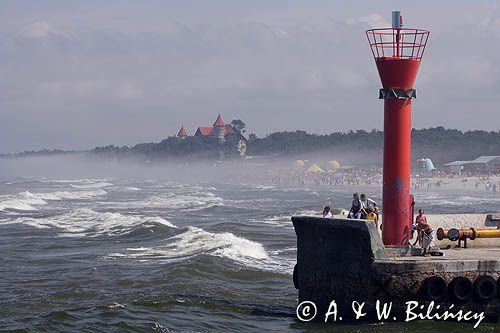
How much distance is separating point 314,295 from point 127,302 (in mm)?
3996

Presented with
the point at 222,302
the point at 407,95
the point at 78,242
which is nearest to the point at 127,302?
the point at 222,302

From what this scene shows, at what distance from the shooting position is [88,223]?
37.5m

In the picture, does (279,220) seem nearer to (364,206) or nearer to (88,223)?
(88,223)

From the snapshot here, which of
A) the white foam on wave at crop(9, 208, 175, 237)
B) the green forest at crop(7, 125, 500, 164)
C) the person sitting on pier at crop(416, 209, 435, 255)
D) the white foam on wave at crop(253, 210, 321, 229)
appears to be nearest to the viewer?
the person sitting on pier at crop(416, 209, 435, 255)

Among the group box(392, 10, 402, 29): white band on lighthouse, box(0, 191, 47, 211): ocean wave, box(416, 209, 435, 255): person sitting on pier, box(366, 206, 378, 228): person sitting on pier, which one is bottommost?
box(0, 191, 47, 211): ocean wave

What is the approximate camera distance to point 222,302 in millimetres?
17828

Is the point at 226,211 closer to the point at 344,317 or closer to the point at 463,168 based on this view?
the point at 344,317

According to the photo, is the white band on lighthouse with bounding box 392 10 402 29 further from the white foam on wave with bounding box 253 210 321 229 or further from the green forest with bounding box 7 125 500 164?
the green forest with bounding box 7 125 500 164

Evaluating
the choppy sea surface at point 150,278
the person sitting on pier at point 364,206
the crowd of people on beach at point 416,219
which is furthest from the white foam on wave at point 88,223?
the crowd of people on beach at point 416,219

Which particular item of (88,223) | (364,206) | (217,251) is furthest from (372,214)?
(88,223)

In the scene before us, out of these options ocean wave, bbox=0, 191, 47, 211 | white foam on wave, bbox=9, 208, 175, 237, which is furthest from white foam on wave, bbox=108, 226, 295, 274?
ocean wave, bbox=0, 191, 47, 211

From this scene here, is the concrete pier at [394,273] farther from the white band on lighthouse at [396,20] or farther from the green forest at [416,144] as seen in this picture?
the green forest at [416,144]

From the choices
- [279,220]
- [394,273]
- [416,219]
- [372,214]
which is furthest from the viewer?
[279,220]

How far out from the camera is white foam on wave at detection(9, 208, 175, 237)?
33.5m
